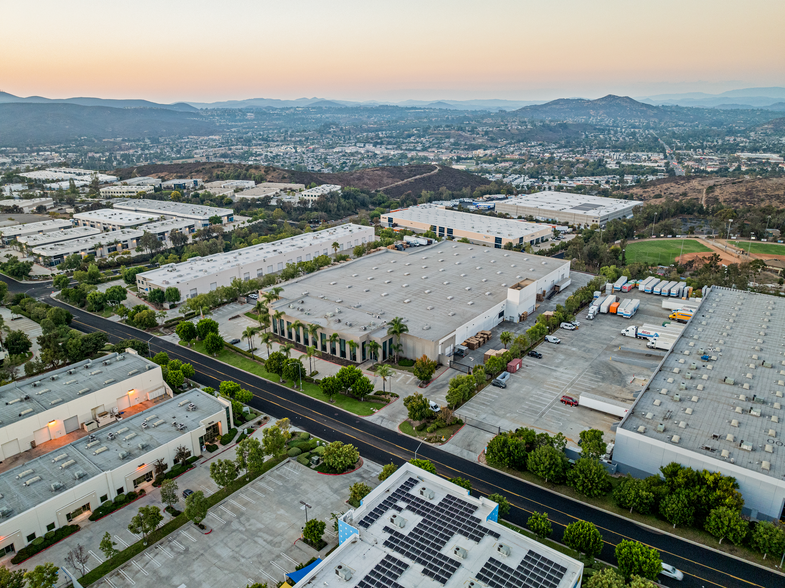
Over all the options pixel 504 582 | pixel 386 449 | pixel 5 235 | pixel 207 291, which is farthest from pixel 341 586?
pixel 5 235

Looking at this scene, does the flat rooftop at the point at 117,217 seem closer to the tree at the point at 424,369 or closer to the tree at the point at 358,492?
the tree at the point at 424,369

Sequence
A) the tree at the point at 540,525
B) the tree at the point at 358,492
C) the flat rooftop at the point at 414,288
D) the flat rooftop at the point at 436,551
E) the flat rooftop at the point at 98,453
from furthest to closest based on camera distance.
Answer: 1. the flat rooftop at the point at 414,288
2. the tree at the point at 358,492
3. the flat rooftop at the point at 98,453
4. the tree at the point at 540,525
5. the flat rooftop at the point at 436,551

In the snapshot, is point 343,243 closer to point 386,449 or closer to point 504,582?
point 386,449

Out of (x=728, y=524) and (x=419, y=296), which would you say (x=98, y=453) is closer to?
(x=419, y=296)

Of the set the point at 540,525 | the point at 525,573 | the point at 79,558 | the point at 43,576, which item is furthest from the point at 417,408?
the point at 43,576

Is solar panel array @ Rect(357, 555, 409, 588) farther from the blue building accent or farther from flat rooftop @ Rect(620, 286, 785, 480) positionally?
flat rooftop @ Rect(620, 286, 785, 480)

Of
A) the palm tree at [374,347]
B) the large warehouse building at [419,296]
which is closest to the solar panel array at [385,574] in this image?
the palm tree at [374,347]
